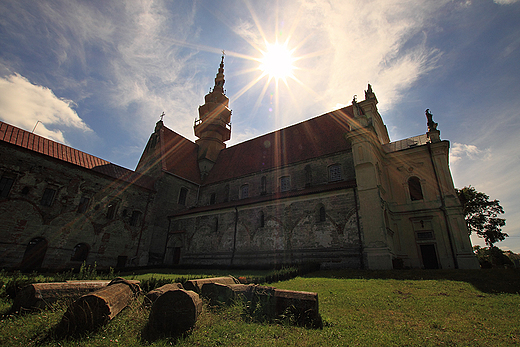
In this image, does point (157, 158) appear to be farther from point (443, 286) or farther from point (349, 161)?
point (443, 286)

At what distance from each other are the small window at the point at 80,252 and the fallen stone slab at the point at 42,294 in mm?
14716

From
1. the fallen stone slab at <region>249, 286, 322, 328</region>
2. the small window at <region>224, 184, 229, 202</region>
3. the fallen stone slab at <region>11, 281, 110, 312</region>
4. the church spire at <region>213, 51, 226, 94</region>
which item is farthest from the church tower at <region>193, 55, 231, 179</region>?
the fallen stone slab at <region>249, 286, 322, 328</region>

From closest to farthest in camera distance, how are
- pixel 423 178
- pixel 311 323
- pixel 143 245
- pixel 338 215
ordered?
pixel 311 323 → pixel 338 215 → pixel 423 178 → pixel 143 245

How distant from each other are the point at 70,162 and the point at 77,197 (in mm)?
2574

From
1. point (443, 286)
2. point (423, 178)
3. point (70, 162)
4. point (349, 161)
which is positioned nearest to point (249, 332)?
point (443, 286)

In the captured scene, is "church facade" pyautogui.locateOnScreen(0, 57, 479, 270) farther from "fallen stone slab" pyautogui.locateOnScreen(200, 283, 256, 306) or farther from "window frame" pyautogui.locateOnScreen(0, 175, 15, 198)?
"fallen stone slab" pyautogui.locateOnScreen(200, 283, 256, 306)

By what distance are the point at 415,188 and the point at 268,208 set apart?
36.1 feet

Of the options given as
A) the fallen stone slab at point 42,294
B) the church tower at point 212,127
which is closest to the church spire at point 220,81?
the church tower at point 212,127

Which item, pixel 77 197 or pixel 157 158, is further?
pixel 157 158

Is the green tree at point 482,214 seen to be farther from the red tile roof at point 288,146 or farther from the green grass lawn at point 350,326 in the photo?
the green grass lawn at point 350,326

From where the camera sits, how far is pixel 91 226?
738 inches

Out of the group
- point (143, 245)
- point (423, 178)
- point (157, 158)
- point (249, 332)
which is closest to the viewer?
point (249, 332)

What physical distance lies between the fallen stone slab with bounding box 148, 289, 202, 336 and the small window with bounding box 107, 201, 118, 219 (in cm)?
1848

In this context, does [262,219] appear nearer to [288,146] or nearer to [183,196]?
[288,146]
